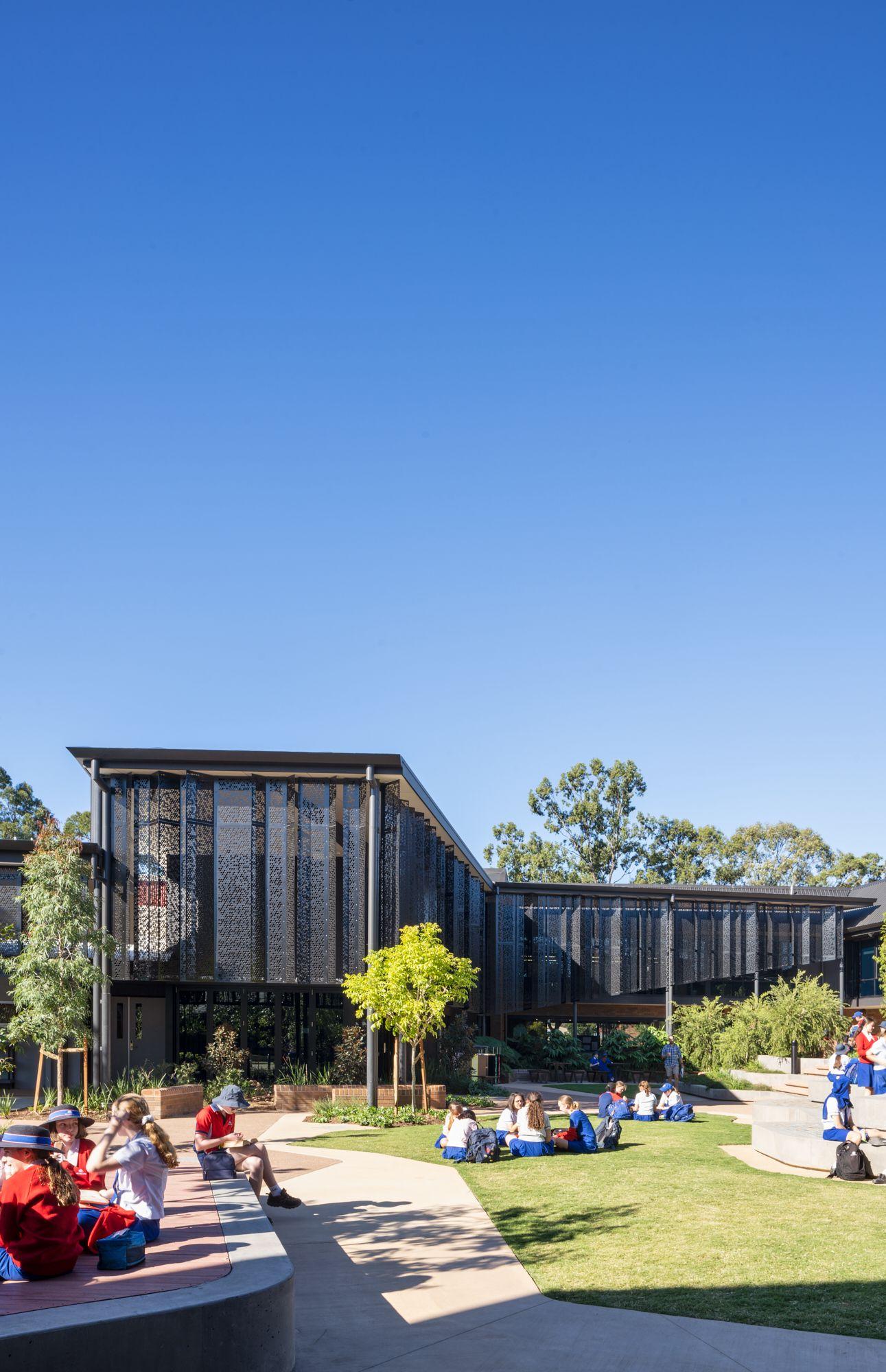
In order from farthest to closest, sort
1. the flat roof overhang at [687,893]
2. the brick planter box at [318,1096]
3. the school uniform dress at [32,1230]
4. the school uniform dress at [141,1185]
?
the flat roof overhang at [687,893] → the brick planter box at [318,1096] → the school uniform dress at [141,1185] → the school uniform dress at [32,1230]

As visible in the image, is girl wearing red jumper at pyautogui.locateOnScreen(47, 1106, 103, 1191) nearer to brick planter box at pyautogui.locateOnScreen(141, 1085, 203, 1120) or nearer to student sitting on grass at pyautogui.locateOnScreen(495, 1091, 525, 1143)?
student sitting on grass at pyautogui.locateOnScreen(495, 1091, 525, 1143)

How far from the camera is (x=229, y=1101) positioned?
523 inches

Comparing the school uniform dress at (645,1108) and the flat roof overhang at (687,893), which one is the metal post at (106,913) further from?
the flat roof overhang at (687,893)

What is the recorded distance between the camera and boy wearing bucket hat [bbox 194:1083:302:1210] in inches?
516

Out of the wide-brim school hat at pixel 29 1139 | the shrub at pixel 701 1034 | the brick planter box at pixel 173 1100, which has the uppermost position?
the wide-brim school hat at pixel 29 1139

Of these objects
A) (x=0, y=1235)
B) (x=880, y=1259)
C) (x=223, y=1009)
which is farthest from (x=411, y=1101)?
(x=0, y=1235)

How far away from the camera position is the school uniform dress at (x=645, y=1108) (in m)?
24.9

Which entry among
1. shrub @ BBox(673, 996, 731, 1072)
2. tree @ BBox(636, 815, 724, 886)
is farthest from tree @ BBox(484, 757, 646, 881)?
shrub @ BBox(673, 996, 731, 1072)

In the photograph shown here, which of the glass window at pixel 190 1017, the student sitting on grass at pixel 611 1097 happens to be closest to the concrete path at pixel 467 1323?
the student sitting on grass at pixel 611 1097

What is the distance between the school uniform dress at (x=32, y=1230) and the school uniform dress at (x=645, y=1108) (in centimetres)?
1877

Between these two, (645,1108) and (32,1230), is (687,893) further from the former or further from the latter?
(32,1230)

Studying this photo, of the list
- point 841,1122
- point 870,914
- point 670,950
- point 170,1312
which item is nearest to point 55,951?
point 841,1122

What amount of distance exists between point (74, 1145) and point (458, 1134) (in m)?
7.74

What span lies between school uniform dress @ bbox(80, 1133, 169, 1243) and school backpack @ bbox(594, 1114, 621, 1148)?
1069 centimetres
